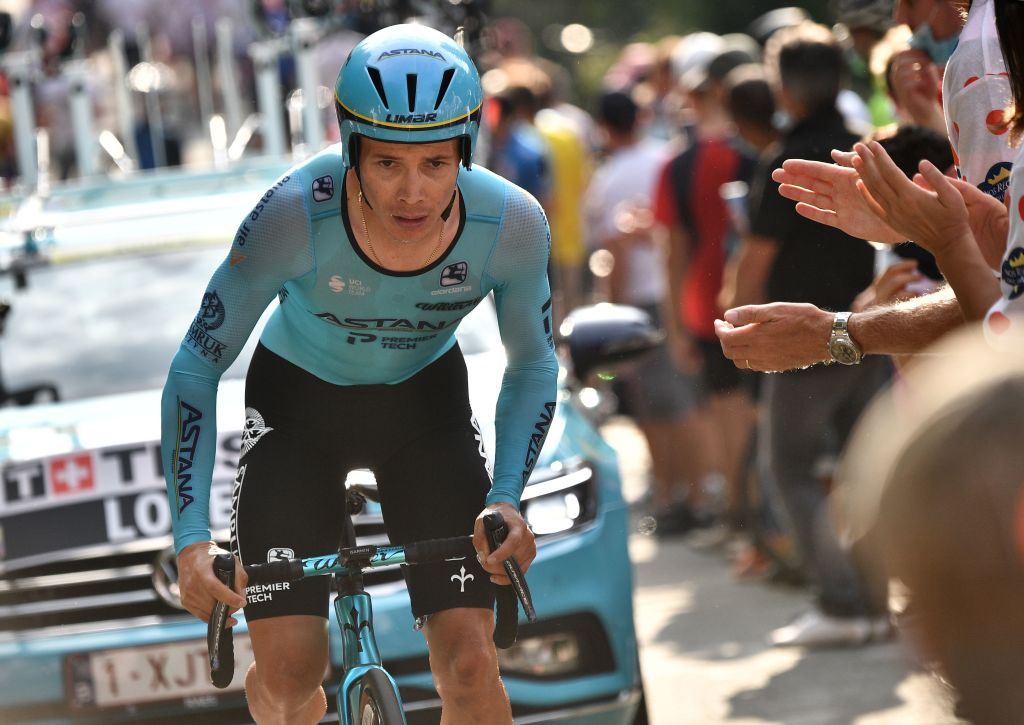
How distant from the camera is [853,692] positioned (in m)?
5.79

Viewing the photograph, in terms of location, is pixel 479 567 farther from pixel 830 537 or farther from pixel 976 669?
pixel 830 537

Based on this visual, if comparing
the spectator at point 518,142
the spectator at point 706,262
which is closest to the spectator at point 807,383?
the spectator at point 706,262

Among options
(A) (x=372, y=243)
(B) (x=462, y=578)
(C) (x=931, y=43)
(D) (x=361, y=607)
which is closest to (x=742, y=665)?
(C) (x=931, y=43)

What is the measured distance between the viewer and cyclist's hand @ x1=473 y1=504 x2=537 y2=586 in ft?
11.0

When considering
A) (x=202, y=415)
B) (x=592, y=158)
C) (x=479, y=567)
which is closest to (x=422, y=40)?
(x=202, y=415)

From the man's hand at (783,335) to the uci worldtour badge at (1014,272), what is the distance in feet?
3.01

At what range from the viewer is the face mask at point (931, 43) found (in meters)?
4.70

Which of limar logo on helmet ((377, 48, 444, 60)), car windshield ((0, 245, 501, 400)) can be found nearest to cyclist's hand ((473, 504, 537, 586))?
limar logo on helmet ((377, 48, 444, 60))

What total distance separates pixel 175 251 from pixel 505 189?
7.36 feet

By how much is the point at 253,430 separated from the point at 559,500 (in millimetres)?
1216

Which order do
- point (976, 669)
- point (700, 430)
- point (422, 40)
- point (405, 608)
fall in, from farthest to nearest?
point (700, 430) < point (405, 608) < point (422, 40) < point (976, 669)

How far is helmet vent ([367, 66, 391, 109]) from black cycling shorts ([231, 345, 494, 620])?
0.80 m

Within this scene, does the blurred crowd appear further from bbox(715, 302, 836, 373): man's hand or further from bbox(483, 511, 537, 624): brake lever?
bbox(483, 511, 537, 624): brake lever

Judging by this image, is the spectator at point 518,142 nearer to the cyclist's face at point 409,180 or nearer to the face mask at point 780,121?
the face mask at point 780,121
